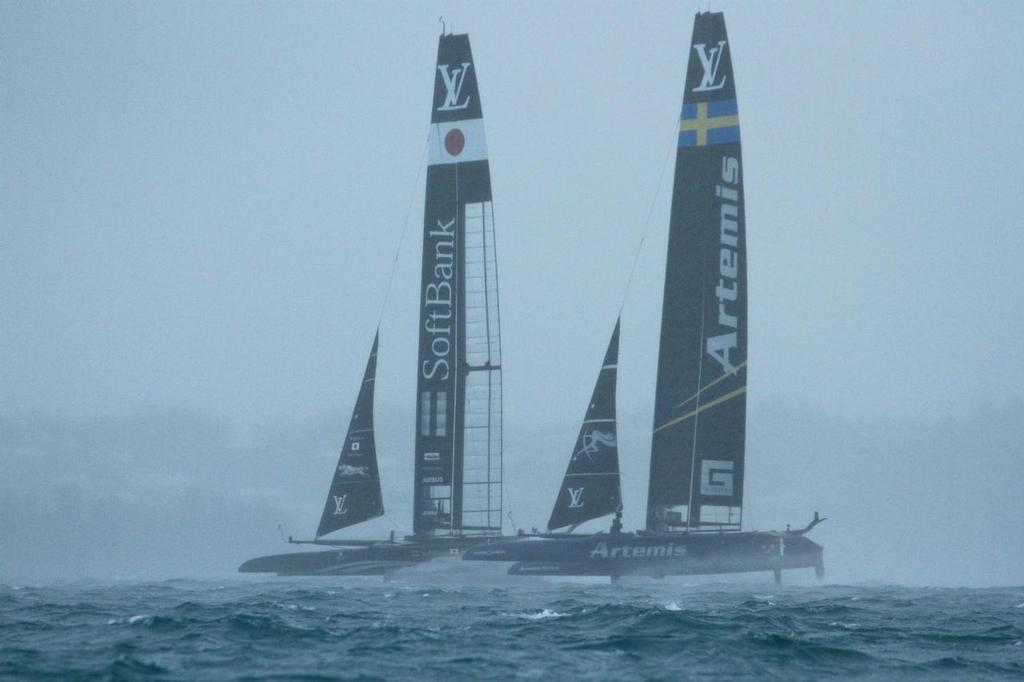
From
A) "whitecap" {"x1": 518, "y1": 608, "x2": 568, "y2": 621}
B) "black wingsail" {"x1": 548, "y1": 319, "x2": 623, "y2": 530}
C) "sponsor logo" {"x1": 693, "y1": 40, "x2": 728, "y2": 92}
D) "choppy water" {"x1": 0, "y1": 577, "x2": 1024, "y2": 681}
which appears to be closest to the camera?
"choppy water" {"x1": 0, "y1": 577, "x2": 1024, "y2": 681}

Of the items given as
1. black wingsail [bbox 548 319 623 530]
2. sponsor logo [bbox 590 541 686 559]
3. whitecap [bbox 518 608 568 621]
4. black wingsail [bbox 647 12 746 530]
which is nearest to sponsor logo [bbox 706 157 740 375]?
black wingsail [bbox 647 12 746 530]

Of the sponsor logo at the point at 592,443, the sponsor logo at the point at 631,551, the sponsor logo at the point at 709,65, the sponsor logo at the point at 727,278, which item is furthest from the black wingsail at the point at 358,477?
the sponsor logo at the point at 709,65

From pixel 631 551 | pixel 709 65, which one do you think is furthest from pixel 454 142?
pixel 631 551

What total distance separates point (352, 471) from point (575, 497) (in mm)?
9368

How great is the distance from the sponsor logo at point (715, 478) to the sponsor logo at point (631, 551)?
4.81 metres

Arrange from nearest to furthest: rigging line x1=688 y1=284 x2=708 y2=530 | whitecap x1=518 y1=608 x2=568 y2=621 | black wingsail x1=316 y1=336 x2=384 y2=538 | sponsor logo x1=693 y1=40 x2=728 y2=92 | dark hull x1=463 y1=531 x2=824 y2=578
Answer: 1. whitecap x1=518 y1=608 x2=568 y2=621
2. dark hull x1=463 y1=531 x2=824 y2=578
3. rigging line x1=688 y1=284 x2=708 y2=530
4. sponsor logo x1=693 y1=40 x2=728 y2=92
5. black wingsail x1=316 y1=336 x2=384 y2=538

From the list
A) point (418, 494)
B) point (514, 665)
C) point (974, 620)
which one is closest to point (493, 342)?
point (418, 494)

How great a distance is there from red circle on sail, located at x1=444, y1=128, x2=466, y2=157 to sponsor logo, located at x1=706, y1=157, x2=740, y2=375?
412 inches

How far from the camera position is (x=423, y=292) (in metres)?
51.0

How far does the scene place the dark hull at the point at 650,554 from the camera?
44.2 metres

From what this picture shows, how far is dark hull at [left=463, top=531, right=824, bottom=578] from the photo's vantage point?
44188mm

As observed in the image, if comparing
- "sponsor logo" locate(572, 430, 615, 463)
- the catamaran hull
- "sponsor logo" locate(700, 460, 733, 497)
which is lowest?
the catamaran hull

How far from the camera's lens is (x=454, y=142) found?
5172 cm

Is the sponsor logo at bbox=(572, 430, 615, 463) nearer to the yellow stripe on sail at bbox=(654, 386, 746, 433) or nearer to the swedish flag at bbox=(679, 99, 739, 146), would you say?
the yellow stripe on sail at bbox=(654, 386, 746, 433)
